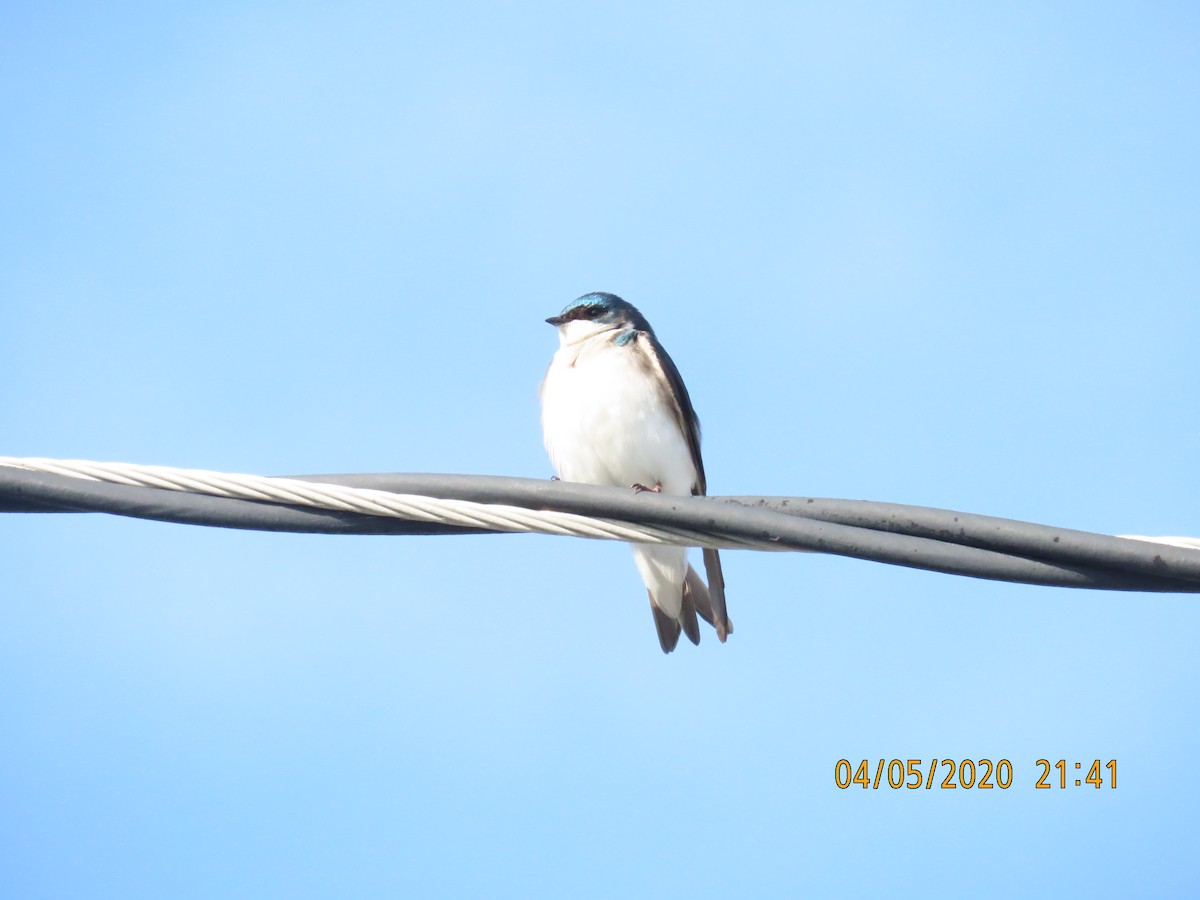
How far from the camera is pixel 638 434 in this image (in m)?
5.39

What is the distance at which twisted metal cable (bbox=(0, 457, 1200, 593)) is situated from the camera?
2.55m

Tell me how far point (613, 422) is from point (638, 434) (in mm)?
119

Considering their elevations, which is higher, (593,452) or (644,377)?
(644,377)

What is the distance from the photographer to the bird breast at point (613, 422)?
5.36m

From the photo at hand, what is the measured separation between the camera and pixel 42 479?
8.27 ft

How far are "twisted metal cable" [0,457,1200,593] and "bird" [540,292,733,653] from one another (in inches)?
95.4

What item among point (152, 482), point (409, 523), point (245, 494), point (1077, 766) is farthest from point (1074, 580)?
point (1077, 766)

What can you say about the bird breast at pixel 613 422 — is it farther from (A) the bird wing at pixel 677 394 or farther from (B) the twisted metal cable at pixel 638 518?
(B) the twisted metal cable at pixel 638 518

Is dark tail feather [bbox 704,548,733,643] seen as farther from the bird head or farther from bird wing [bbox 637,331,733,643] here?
the bird head

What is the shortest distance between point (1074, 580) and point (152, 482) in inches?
72.5

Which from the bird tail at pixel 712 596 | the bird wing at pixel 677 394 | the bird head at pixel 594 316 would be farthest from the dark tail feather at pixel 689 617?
the bird head at pixel 594 316

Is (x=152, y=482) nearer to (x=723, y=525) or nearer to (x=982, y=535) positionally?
(x=723, y=525)

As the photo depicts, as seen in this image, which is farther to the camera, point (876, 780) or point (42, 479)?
point (876, 780)

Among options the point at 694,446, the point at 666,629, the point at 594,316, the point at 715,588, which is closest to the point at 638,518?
the point at 715,588
